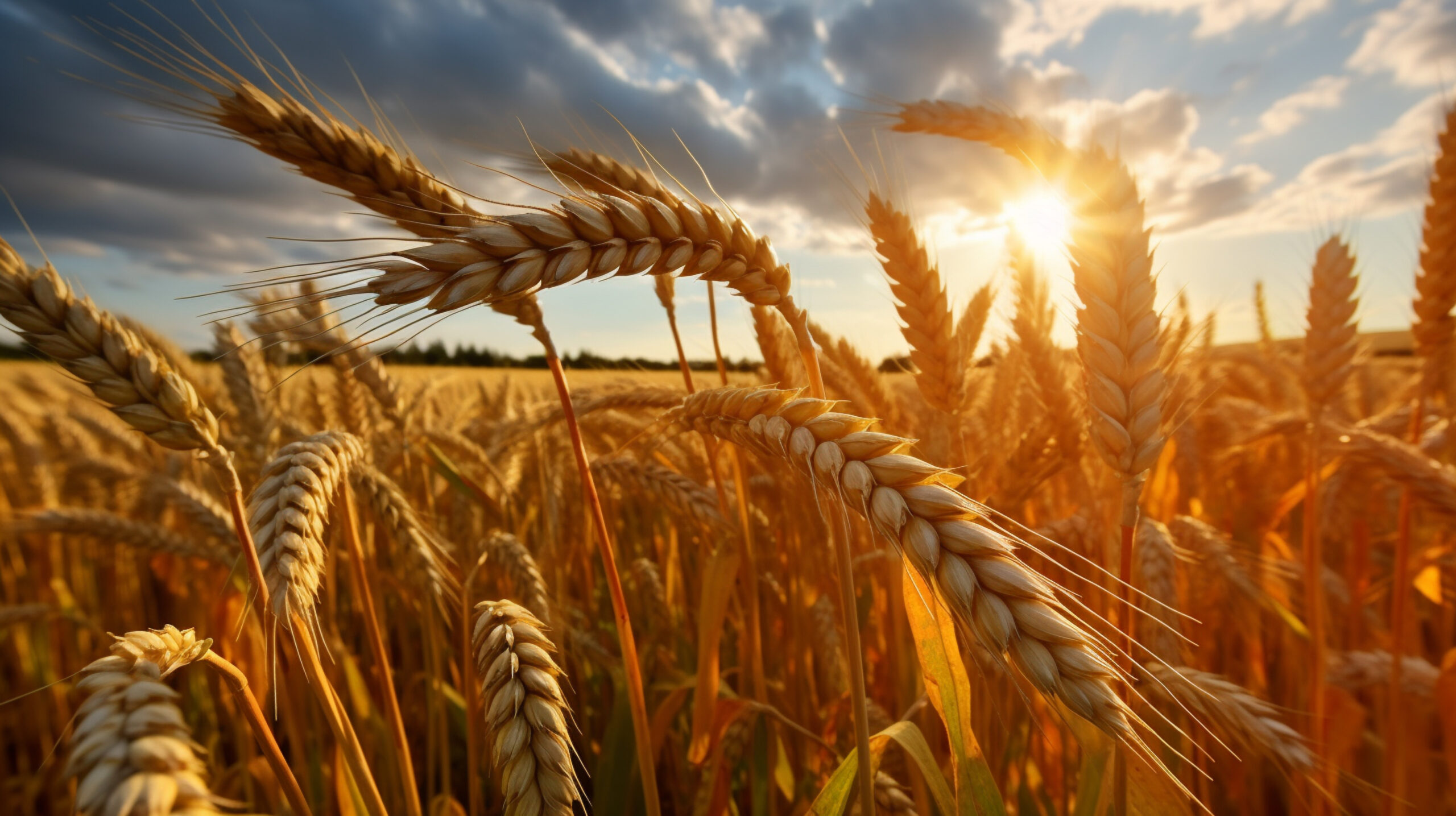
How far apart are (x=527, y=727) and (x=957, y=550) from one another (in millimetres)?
530

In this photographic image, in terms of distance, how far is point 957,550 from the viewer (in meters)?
0.65

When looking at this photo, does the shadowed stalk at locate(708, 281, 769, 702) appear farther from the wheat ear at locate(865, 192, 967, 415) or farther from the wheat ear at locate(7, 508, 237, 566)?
the wheat ear at locate(7, 508, 237, 566)

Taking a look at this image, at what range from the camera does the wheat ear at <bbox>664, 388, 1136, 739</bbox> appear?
58cm

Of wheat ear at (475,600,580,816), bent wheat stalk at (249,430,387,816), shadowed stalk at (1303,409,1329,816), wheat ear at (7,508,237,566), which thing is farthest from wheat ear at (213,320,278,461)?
shadowed stalk at (1303,409,1329,816)

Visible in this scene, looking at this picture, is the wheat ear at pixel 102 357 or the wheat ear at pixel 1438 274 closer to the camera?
the wheat ear at pixel 102 357

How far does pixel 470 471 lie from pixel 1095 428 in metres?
2.32

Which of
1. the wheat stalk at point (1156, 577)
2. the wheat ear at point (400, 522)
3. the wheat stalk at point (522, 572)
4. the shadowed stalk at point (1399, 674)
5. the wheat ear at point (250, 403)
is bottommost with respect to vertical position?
the shadowed stalk at point (1399, 674)

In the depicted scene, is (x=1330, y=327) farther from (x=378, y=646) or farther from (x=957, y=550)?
(x=378, y=646)

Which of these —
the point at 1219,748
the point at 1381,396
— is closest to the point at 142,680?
the point at 1219,748

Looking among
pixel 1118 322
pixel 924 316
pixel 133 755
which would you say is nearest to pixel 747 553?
pixel 924 316

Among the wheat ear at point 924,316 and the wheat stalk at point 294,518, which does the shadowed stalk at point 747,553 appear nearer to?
the wheat ear at point 924,316

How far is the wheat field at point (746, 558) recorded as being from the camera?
2.40 feet

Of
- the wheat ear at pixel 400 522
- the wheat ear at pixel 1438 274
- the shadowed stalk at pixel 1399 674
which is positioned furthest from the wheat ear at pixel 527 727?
the wheat ear at pixel 1438 274

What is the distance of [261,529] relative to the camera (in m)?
0.94
